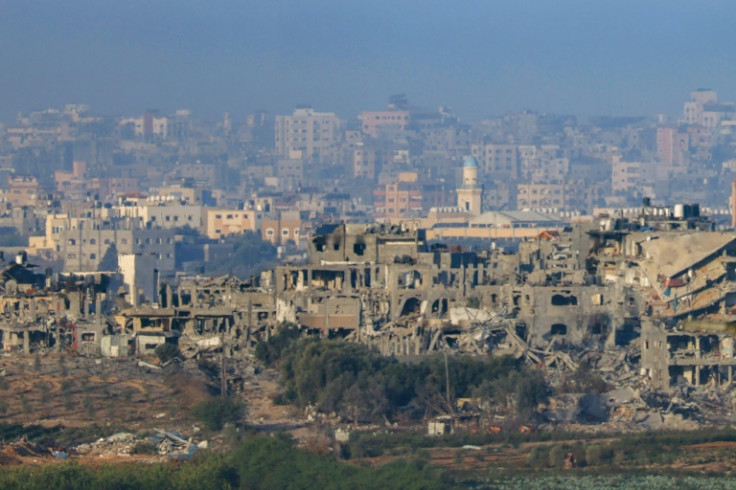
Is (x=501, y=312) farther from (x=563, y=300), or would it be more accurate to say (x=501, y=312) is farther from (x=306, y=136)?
(x=306, y=136)

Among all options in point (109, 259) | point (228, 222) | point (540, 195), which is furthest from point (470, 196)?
point (109, 259)

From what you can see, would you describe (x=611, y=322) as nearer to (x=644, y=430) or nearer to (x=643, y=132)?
(x=644, y=430)

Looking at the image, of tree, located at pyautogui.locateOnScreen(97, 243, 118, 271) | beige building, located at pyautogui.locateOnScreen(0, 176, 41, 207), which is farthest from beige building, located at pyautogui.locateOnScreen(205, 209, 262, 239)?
tree, located at pyautogui.locateOnScreen(97, 243, 118, 271)

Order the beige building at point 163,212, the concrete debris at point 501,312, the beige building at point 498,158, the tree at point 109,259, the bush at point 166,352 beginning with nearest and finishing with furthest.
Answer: the concrete debris at point 501,312
the bush at point 166,352
the tree at point 109,259
the beige building at point 163,212
the beige building at point 498,158

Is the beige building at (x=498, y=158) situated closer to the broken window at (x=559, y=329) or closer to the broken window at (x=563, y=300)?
the broken window at (x=563, y=300)

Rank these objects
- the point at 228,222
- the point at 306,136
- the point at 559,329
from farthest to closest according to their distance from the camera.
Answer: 1. the point at 306,136
2. the point at 228,222
3. the point at 559,329

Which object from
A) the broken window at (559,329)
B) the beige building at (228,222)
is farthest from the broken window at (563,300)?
the beige building at (228,222)

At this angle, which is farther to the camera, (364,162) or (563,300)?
(364,162)

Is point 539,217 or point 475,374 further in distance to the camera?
point 539,217

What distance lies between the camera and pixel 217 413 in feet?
116

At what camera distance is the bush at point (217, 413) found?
3512 centimetres

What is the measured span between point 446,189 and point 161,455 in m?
126

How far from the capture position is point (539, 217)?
361 ft

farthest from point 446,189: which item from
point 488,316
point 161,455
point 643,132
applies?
point 161,455
